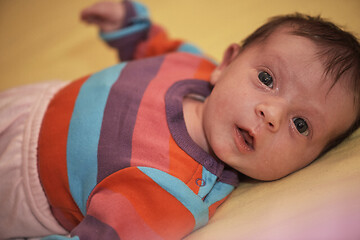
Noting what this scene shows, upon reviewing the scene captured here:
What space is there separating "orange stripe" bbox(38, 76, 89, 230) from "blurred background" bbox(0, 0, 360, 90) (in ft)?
1.78

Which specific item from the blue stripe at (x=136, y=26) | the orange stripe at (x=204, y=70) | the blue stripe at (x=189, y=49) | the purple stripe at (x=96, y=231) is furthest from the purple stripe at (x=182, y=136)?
the blue stripe at (x=136, y=26)

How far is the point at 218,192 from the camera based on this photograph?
73 cm

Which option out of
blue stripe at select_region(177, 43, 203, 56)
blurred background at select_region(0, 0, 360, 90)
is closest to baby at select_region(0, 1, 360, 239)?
blue stripe at select_region(177, 43, 203, 56)

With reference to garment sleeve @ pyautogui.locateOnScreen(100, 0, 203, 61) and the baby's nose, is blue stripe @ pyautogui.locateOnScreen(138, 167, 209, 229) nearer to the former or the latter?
the baby's nose

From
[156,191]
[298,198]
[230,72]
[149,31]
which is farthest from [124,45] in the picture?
[298,198]

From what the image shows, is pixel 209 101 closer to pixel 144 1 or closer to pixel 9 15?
pixel 144 1

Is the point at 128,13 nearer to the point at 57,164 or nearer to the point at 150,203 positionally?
the point at 57,164

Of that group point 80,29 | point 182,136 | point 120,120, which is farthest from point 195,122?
point 80,29

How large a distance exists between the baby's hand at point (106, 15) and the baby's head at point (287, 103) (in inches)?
23.8

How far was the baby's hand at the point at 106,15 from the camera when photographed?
1133mm

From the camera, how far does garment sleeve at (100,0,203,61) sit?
115 cm

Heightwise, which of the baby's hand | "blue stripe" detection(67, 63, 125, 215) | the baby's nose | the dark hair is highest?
the baby's hand

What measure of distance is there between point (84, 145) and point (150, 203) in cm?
20

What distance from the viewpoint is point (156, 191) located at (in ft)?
2.10
